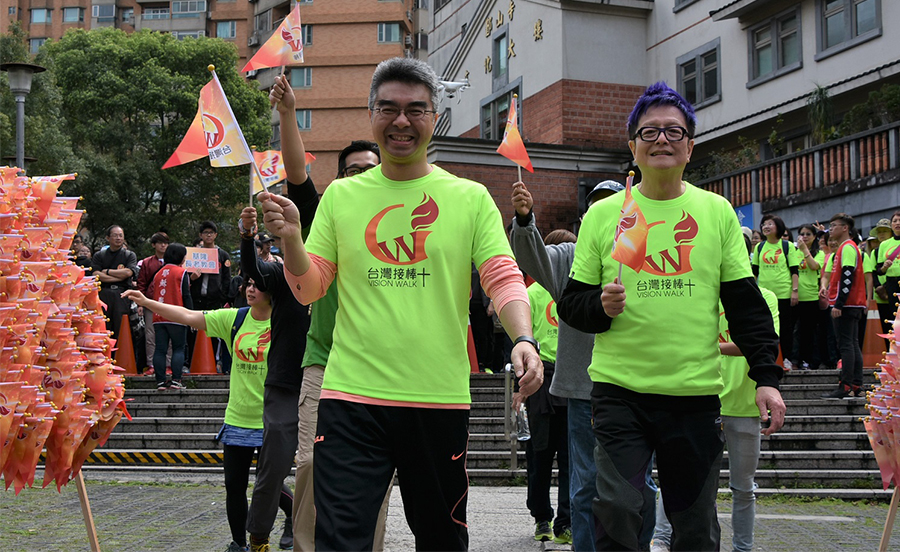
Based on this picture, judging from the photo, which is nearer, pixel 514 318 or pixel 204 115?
pixel 514 318

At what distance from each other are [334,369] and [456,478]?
595 millimetres

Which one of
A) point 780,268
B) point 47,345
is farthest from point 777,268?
point 47,345

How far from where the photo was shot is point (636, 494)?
4.07 meters

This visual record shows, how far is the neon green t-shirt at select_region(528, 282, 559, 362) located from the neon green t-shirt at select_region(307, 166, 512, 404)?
3.69 m

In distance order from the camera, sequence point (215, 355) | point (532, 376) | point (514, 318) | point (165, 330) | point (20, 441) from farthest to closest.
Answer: point (215, 355), point (165, 330), point (20, 441), point (514, 318), point (532, 376)

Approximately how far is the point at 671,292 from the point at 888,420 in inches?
82.4

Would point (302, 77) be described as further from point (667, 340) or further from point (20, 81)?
Result: point (667, 340)

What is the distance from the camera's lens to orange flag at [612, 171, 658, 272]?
4035mm

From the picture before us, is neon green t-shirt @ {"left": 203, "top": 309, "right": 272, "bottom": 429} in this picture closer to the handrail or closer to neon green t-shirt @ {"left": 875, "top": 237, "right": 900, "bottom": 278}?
the handrail

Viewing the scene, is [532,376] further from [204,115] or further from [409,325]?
[204,115]

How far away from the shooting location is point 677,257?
4.25m

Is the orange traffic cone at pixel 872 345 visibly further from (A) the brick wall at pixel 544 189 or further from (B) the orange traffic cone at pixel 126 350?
(B) the orange traffic cone at pixel 126 350

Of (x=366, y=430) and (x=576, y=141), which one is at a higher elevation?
(x=576, y=141)

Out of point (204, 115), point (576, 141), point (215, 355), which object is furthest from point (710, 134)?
point (204, 115)
